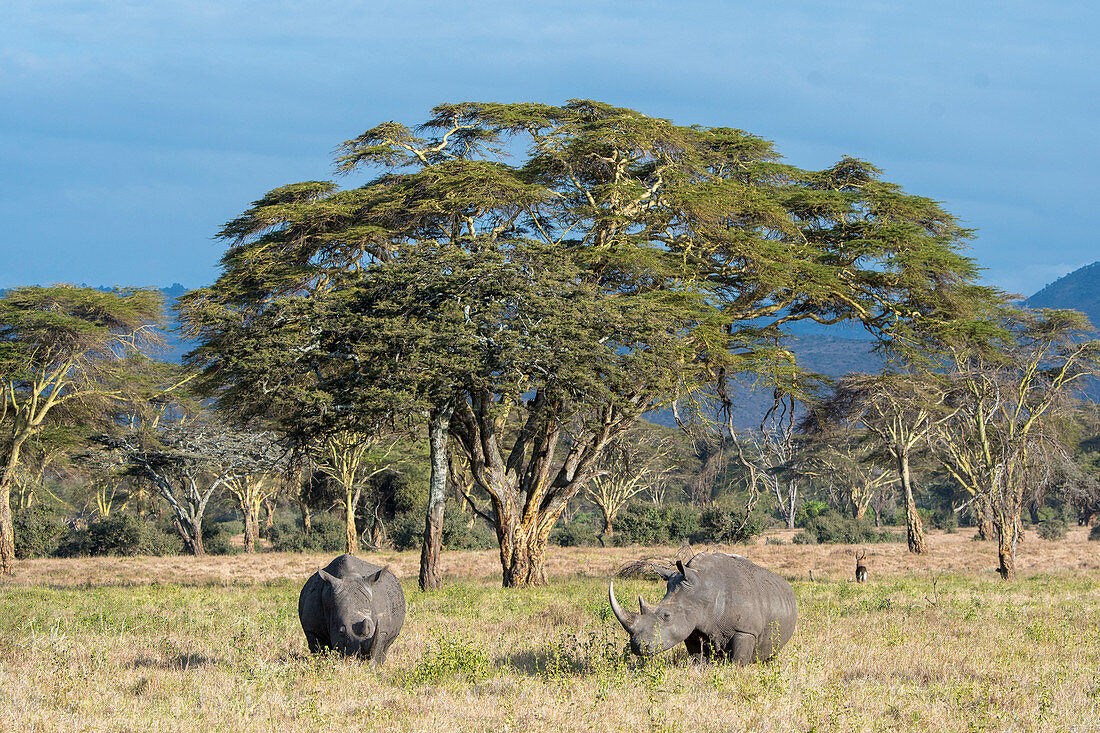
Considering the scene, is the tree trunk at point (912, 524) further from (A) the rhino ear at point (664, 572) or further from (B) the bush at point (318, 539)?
(A) the rhino ear at point (664, 572)

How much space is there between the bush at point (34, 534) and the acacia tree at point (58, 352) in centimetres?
1213

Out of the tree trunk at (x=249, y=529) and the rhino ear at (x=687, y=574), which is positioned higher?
the rhino ear at (x=687, y=574)

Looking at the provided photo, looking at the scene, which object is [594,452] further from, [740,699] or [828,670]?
[740,699]

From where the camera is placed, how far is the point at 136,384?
109 ft

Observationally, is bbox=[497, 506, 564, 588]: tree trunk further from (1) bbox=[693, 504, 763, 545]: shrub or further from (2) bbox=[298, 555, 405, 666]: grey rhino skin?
(1) bbox=[693, 504, 763, 545]: shrub

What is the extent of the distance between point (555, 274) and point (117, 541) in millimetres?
31282

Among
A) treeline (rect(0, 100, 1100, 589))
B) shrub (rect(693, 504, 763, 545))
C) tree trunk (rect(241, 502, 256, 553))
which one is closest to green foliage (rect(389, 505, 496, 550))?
tree trunk (rect(241, 502, 256, 553))

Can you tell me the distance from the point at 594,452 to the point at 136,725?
53.7 ft

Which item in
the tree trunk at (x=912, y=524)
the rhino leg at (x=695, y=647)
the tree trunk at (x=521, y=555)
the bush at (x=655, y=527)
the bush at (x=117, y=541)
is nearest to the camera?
the rhino leg at (x=695, y=647)

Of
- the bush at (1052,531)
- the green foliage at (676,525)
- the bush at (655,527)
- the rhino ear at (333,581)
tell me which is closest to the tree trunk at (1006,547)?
the rhino ear at (333,581)

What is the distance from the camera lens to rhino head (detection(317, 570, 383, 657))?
973cm

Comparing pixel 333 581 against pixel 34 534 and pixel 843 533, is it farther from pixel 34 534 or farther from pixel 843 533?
pixel 843 533

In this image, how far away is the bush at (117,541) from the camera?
140ft

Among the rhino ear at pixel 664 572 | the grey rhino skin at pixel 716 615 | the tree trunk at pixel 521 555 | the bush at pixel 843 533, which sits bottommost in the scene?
the bush at pixel 843 533
